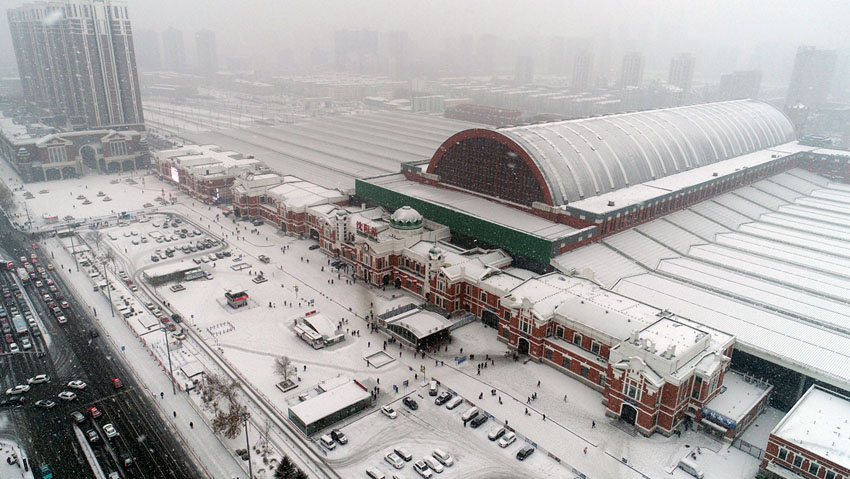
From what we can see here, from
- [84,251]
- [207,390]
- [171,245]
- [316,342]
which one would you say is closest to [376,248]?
[316,342]

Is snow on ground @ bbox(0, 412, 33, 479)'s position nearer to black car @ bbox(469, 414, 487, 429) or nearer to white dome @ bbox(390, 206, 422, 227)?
black car @ bbox(469, 414, 487, 429)

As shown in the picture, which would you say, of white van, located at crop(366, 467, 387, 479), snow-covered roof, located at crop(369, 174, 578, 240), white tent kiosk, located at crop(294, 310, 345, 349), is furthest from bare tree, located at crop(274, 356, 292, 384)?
snow-covered roof, located at crop(369, 174, 578, 240)

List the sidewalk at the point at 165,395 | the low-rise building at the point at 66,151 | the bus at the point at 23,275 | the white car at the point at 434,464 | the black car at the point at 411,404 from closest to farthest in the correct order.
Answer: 1. the white car at the point at 434,464
2. the sidewalk at the point at 165,395
3. the black car at the point at 411,404
4. the bus at the point at 23,275
5. the low-rise building at the point at 66,151

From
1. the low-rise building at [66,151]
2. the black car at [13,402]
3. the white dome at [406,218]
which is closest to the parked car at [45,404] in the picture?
the black car at [13,402]

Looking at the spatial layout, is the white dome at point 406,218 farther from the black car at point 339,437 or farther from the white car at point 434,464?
the white car at point 434,464

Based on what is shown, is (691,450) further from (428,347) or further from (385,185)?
(385,185)

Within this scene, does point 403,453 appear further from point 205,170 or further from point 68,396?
point 205,170

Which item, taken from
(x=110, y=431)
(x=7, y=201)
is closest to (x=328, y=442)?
(x=110, y=431)
